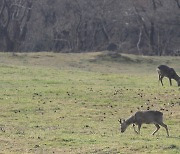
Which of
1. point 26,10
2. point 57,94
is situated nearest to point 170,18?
point 26,10

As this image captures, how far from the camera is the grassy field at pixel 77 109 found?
1616cm

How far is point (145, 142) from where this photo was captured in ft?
53.5

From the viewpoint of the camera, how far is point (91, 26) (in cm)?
6650

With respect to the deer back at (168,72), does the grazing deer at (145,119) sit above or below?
above

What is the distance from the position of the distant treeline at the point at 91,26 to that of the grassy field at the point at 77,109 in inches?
794

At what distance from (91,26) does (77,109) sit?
4383 cm

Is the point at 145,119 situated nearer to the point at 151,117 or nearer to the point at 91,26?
the point at 151,117

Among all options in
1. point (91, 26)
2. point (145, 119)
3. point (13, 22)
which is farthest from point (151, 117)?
point (91, 26)

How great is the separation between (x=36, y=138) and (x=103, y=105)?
7.66 metres

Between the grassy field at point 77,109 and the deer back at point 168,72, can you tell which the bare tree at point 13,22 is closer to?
the grassy field at point 77,109

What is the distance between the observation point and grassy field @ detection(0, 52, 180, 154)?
16.2 metres

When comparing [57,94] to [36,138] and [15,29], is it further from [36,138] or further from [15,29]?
[15,29]

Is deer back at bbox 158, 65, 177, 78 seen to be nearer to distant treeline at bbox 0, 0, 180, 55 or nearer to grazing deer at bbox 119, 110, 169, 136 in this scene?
grazing deer at bbox 119, 110, 169, 136

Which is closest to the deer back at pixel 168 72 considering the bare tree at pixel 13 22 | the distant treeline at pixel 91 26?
the distant treeline at pixel 91 26
